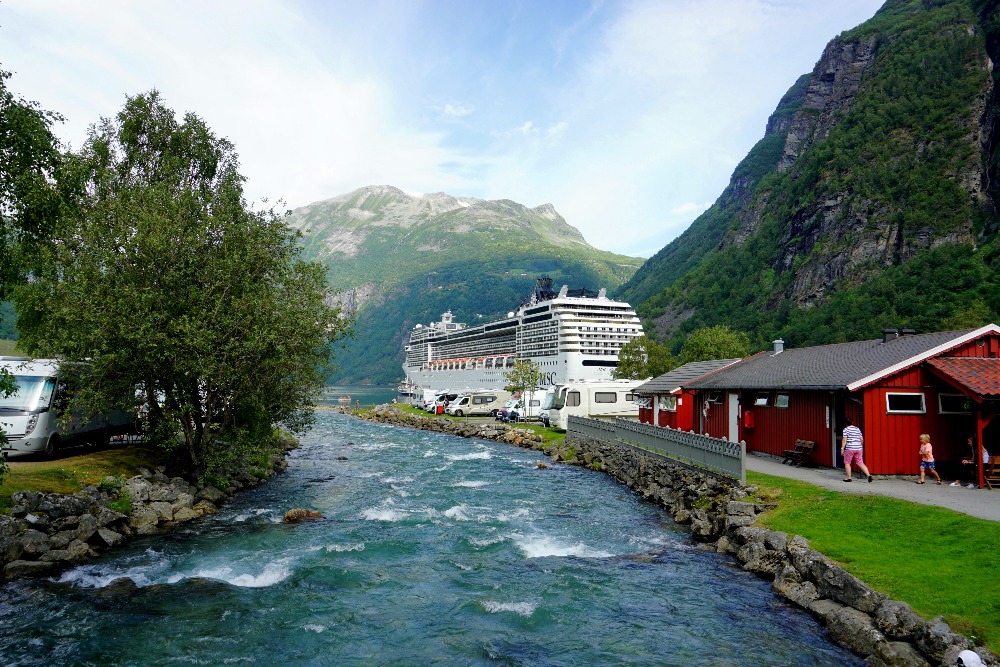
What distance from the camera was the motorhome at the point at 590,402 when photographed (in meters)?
44.1

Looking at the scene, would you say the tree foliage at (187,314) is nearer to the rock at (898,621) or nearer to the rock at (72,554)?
the rock at (72,554)

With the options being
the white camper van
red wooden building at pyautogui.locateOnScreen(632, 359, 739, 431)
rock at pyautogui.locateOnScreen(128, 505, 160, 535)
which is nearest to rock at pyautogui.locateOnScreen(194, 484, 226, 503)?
rock at pyautogui.locateOnScreen(128, 505, 160, 535)

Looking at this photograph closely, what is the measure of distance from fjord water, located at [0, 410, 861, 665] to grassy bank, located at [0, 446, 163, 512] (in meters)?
2.89

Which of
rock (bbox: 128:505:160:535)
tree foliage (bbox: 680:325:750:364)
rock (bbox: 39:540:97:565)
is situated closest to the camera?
rock (bbox: 39:540:97:565)

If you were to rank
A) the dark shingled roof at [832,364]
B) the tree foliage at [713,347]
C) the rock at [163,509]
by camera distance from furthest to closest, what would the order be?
the tree foliage at [713,347] → the dark shingled roof at [832,364] → the rock at [163,509]

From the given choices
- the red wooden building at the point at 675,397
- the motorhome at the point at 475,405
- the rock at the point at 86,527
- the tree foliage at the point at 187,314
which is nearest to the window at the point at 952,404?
the red wooden building at the point at 675,397

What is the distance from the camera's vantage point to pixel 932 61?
131 meters

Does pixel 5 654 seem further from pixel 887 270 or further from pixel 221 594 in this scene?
pixel 887 270

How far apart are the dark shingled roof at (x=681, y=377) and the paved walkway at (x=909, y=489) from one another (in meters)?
11.2

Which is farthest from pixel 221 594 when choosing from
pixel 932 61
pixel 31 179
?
pixel 932 61

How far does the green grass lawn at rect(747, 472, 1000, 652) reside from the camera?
28.3ft

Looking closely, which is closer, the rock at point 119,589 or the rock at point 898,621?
the rock at point 898,621

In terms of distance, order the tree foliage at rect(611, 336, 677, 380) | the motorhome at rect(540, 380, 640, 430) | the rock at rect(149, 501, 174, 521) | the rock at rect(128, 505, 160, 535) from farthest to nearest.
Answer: the tree foliage at rect(611, 336, 677, 380) < the motorhome at rect(540, 380, 640, 430) < the rock at rect(149, 501, 174, 521) < the rock at rect(128, 505, 160, 535)

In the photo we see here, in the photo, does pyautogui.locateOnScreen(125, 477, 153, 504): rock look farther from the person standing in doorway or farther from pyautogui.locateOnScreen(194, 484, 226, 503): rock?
the person standing in doorway
